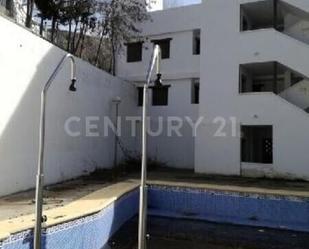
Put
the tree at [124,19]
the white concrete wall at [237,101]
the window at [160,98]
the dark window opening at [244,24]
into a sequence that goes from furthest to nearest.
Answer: the window at [160,98] < the tree at [124,19] < the dark window opening at [244,24] < the white concrete wall at [237,101]

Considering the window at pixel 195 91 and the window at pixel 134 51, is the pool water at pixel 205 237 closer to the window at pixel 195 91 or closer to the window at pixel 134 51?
the window at pixel 195 91

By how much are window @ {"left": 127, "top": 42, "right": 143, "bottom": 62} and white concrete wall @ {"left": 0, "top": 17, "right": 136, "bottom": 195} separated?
5222mm

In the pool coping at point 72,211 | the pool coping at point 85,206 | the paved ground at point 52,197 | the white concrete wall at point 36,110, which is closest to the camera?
the pool coping at point 72,211

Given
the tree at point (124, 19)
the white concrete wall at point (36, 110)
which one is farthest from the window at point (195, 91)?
the white concrete wall at point (36, 110)

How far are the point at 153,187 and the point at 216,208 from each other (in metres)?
2.02

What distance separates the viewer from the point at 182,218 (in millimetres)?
11367

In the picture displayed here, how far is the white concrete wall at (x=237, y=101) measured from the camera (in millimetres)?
16547

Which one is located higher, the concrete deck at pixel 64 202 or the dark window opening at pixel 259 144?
the dark window opening at pixel 259 144

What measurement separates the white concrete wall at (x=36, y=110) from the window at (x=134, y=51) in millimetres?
5222

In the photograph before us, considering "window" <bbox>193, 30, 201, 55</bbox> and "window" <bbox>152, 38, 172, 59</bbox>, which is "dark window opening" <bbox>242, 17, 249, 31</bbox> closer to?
"window" <bbox>193, 30, 201, 55</bbox>

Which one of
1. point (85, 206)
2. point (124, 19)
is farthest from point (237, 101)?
point (85, 206)

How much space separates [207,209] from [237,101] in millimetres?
6968

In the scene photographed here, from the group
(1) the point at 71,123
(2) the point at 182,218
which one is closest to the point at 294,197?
(2) the point at 182,218

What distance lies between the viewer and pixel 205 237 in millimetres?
9766
